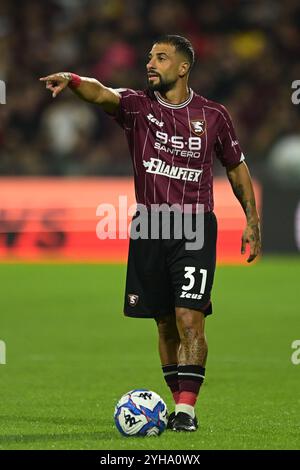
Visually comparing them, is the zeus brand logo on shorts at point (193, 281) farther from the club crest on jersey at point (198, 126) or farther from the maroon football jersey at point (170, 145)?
the club crest on jersey at point (198, 126)

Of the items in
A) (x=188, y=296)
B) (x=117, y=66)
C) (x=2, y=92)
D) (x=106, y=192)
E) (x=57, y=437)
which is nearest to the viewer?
(x=57, y=437)

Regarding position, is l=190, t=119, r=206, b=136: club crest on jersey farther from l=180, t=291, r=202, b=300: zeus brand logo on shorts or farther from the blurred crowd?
the blurred crowd

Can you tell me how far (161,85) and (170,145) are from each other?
0.34 m

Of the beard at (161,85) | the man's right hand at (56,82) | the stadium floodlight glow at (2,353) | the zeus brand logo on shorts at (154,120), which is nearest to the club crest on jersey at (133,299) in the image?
the zeus brand logo on shorts at (154,120)

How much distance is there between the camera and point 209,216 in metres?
7.07

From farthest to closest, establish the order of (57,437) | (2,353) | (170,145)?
(2,353) < (170,145) < (57,437)

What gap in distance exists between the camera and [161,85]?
7.04 m

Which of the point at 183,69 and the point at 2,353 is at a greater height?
the point at 183,69

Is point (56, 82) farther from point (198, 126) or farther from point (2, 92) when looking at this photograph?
point (2, 92)

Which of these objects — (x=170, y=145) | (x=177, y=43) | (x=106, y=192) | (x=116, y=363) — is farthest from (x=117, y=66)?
(x=170, y=145)

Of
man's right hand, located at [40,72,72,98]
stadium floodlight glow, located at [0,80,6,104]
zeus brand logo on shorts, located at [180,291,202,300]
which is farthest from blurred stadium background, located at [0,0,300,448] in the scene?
man's right hand, located at [40,72,72,98]

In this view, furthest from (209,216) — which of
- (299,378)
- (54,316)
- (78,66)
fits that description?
(78,66)

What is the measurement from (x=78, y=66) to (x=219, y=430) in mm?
14529

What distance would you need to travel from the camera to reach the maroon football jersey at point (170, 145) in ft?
23.0
